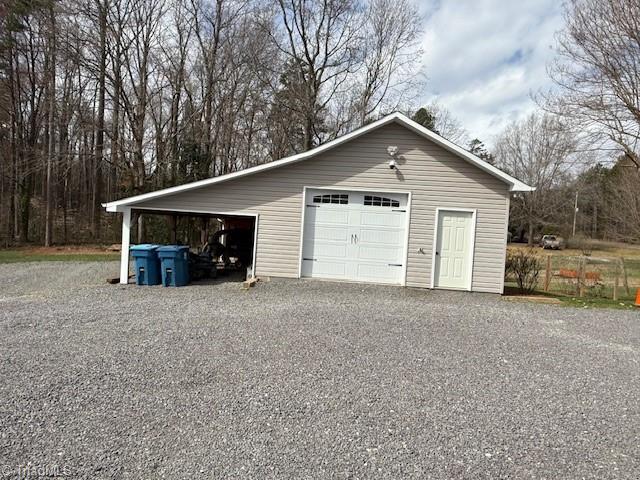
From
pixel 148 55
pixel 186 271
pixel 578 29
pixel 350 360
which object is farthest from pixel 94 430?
pixel 148 55

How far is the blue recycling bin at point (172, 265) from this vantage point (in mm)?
10609

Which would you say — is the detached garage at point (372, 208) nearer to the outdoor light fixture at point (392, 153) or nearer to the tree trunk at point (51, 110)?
the outdoor light fixture at point (392, 153)

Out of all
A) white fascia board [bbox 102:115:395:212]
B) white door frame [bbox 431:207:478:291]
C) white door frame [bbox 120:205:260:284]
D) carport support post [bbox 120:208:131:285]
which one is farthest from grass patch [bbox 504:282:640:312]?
carport support post [bbox 120:208:131:285]

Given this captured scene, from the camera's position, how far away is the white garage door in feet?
36.6

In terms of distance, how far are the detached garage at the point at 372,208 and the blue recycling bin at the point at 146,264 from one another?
426mm

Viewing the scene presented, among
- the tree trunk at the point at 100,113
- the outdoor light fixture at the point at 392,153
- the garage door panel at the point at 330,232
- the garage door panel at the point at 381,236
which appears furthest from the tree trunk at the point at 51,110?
the outdoor light fixture at the point at 392,153

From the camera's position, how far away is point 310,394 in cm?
411

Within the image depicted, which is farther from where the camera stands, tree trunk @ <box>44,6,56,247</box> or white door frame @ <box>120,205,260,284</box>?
tree trunk @ <box>44,6,56,247</box>

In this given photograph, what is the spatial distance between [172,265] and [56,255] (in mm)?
11179

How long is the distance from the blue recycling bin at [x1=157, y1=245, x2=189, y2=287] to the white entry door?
247 inches

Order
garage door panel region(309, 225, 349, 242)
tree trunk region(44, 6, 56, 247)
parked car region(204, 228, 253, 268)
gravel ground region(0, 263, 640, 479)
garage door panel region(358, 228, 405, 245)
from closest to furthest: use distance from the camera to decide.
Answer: gravel ground region(0, 263, 640, 479), garage door panel region(358, 228, 405, 245), garage door panel region(309, 225, 349, 242), parked car region(204, 228, 253, 268), tree trunk region(44, 6, 56, 247)

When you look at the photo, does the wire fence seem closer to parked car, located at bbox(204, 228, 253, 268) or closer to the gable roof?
the gable roof

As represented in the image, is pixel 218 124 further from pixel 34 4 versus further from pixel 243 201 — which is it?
pixel 243 201

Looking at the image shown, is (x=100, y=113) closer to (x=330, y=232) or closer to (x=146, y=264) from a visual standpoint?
(x=146, y=264)
